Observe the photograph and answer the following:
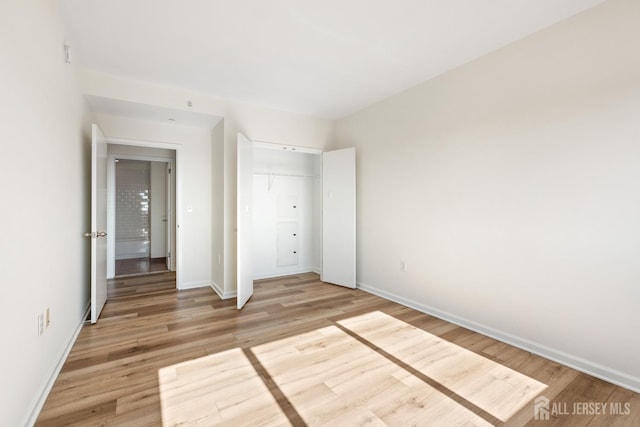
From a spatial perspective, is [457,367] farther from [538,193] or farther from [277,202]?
[277,202]

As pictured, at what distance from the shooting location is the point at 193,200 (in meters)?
4.27

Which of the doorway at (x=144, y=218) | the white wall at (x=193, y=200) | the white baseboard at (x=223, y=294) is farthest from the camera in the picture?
the doorway at (x=144, y=218)

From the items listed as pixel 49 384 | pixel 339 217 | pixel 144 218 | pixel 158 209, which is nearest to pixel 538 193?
pixel 339 217

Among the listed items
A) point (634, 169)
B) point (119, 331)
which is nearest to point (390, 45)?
point (634, 169)

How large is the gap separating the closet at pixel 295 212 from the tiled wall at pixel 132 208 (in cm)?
379

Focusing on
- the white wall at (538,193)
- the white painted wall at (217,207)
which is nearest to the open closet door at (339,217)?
the white wall at (538,193)

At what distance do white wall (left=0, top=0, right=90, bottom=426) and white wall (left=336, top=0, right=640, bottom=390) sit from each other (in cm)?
327

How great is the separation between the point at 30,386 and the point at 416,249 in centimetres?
332

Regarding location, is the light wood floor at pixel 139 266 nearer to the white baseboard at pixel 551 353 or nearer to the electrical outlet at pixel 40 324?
the electrical outlet at pixel 40 324

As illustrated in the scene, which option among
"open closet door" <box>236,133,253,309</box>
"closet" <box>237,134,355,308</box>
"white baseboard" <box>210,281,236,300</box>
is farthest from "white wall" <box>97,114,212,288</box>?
"open closet door" <box>236,133,253,309</box>

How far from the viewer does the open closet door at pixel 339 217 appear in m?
4.27

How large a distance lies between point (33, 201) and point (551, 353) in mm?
3687

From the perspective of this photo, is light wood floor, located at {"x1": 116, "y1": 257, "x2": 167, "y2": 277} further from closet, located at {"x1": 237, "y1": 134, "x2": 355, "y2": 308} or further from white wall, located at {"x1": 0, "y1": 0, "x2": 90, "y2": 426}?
white wall, located at {"x1": 0, "y1": 0, "x2": 90, "y2": 426}

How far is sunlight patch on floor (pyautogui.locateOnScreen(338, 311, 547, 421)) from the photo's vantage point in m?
1.79
